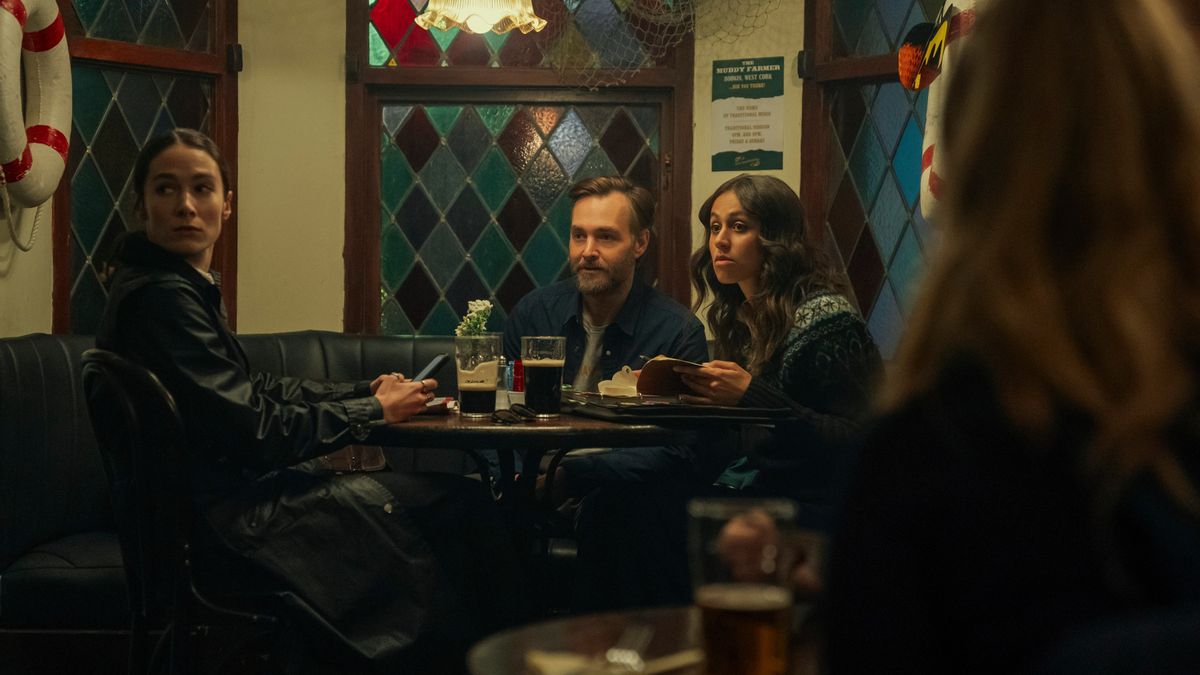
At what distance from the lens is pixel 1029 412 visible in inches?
24.7

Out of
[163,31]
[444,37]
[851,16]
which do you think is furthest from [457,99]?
[851,16]

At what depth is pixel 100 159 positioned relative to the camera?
4.38 m

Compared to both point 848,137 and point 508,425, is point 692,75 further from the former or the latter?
point 508,425

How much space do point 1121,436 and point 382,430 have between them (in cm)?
211

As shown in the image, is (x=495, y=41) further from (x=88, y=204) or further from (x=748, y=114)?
(x=88, y=204)

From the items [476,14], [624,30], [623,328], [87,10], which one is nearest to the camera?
[623,328]

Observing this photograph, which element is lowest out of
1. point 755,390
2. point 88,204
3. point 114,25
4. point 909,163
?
point 755,390

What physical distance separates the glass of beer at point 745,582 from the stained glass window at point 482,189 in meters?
4.00

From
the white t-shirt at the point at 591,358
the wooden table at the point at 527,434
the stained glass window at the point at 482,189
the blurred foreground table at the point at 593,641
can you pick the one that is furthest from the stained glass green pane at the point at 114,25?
the blurred foreground table at the point at 593,641

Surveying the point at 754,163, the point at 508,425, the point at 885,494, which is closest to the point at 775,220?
the point at 508,425

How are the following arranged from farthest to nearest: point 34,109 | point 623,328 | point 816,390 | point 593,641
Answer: point 34,109
point 623,328
point 816,390
point 593,641

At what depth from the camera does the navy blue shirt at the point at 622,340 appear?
3342 mm

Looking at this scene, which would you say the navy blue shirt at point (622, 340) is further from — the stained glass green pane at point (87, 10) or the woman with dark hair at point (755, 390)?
the stained glass green pane at point (87, 10)

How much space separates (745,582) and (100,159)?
159 inches
